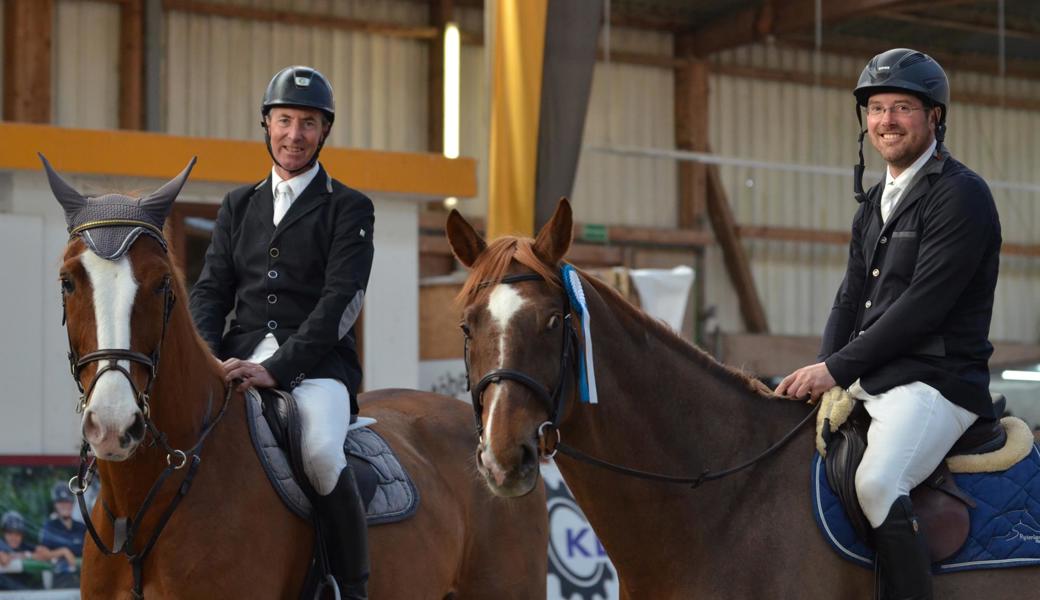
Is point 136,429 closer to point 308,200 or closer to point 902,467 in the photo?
point 308,200

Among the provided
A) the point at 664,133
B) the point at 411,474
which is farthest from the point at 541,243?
the point at 664,133

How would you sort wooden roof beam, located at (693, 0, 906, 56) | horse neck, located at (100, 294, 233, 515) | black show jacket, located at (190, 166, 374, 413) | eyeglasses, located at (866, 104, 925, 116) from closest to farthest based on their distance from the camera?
1. eyeglasses, located at (866, 104, 925, 116)
2. horse neck, located at (100, 294, 233, 515)
3. black show jacket, located at (190, 166, 374, 413)
4. wooden roof beam, located at (693, 0, 906, 56)

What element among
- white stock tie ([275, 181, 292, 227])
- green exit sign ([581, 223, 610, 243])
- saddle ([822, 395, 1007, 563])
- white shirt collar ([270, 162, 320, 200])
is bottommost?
saddle ([822, 395, 1007, 563])

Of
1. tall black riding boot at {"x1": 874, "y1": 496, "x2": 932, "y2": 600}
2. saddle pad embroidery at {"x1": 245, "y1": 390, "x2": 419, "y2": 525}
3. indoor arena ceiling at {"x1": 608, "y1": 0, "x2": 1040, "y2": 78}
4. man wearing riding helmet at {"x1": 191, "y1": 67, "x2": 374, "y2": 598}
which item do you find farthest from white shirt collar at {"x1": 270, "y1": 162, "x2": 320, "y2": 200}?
indoor arena ceiling at {"x1": 608, "y1": 0, "x2": 1040, "y2": 78}

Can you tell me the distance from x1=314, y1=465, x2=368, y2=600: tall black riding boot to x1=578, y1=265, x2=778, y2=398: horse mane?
1223mm

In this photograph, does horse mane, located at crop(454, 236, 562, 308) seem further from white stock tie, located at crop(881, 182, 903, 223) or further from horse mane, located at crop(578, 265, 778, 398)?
white stock tie, located at crop(881, 182, 903, 223)

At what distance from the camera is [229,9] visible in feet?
53.2

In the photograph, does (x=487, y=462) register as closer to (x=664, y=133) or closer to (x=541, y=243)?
(x=541, y=243)

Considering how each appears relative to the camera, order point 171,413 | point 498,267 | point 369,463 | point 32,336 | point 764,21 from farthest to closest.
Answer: point 764,21
point 32,336
point 369,463
point 171,413
point 498,267

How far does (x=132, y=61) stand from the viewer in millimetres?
15508

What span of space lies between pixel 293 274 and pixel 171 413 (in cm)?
80

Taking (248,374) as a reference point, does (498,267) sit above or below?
above

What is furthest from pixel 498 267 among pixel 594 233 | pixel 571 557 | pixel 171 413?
pixel 594 233

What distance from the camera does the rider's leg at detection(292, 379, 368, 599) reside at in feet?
14.5
